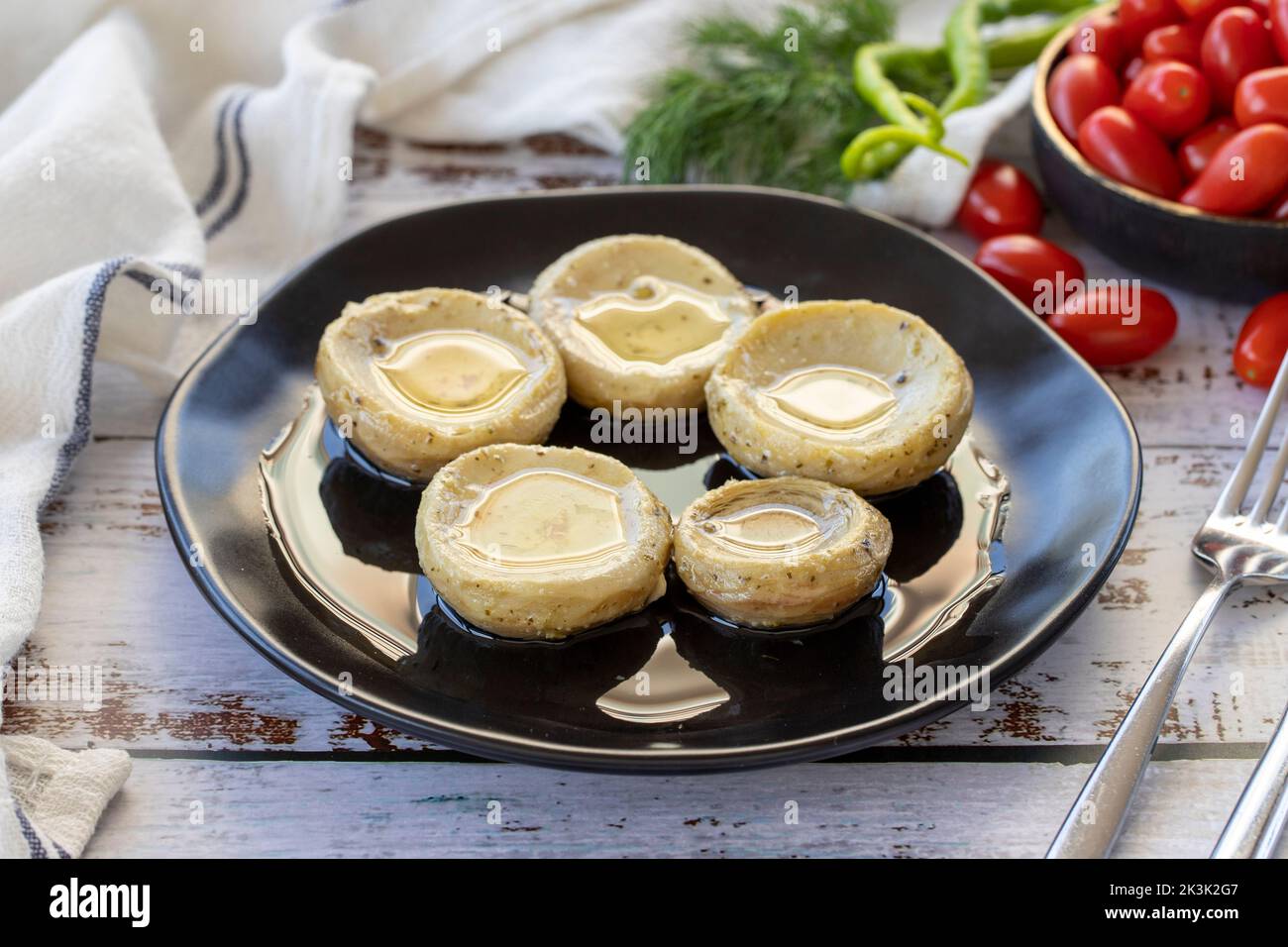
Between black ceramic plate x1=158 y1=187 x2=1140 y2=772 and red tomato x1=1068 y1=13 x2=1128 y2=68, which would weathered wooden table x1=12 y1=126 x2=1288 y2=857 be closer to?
black ceramic plate x1=158 y1=187 x2=1140 y2=772

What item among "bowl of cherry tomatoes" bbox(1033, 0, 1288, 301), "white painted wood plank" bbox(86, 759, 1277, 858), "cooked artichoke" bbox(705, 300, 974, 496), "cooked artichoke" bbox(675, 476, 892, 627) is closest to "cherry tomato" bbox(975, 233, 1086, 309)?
"bowl of cherry tomatoes" bbox(1033, 0, 1288, 301)

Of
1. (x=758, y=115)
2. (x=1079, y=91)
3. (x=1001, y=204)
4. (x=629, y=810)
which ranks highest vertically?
(x=1079, y=91)

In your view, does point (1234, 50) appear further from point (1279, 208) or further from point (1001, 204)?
point (1001, 204)

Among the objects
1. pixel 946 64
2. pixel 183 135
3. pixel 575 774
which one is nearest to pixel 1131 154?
pixel 946 64

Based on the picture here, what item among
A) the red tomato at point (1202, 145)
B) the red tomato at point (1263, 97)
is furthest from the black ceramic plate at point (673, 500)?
the red tomato at point (1263, 97)

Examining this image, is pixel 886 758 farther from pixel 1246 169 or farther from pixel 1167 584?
pixel 1246 169

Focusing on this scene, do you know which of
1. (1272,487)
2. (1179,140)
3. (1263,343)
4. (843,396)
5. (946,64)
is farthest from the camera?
(946,64)
